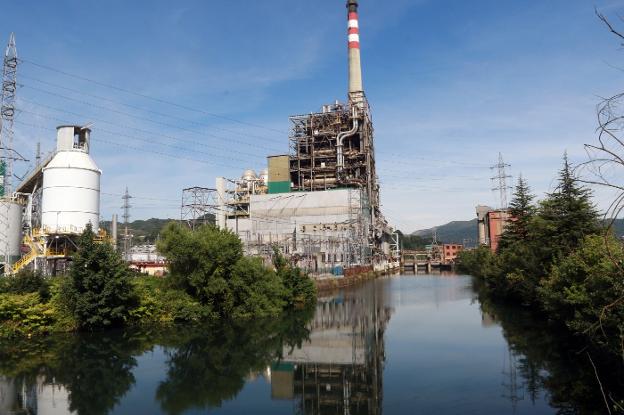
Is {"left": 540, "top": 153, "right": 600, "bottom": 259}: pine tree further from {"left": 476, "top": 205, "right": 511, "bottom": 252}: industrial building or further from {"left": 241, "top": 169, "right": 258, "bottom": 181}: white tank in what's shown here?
{"left": 241, "top": 169, "right": 258, "bottom": 181}: white tank

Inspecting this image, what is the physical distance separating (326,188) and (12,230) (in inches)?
2063

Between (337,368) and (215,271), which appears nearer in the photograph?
(337,368)

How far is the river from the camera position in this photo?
14586 millimetres

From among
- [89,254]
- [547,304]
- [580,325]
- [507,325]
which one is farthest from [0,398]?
[507,325]

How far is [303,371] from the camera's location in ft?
63.2

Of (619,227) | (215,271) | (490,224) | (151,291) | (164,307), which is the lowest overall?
(164,307)

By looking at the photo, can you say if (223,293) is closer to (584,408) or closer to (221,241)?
(221,241)

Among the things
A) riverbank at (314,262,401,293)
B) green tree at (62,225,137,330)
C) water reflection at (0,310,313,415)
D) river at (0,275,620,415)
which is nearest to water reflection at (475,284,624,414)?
river at (0,275,620,415)

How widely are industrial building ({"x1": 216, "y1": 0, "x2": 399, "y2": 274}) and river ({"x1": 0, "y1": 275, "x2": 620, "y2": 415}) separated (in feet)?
142

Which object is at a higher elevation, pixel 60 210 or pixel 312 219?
pixel 312 219

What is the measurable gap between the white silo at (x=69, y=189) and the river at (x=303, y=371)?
1391cm

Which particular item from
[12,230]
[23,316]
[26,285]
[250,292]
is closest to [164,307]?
[250,292]

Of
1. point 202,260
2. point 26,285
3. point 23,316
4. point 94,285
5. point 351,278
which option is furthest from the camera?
point 351,278

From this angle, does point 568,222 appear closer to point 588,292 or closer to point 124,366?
point 588,292
